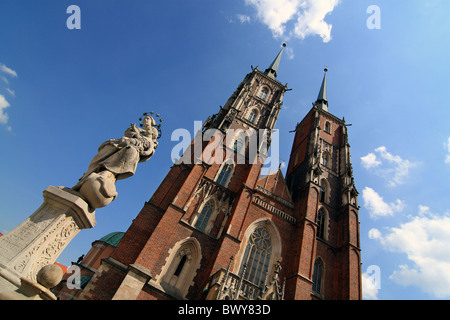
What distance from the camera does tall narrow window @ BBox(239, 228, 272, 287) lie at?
13613 mm

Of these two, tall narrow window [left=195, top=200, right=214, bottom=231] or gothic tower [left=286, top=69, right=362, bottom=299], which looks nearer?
tall narrow window [left=195, top=200, right=214, bottom=231]

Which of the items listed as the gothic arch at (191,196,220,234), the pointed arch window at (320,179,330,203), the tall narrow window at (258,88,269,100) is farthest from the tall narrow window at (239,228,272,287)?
the tall narrow window at (258,88,269,100)

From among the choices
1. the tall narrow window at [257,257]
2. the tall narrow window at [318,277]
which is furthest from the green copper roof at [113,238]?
the tall narrow window at [318,277]

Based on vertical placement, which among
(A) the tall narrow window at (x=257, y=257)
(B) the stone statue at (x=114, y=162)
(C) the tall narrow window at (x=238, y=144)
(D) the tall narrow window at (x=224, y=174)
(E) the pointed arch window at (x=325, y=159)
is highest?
(E) the pointed arch window at (x=325, y=159)

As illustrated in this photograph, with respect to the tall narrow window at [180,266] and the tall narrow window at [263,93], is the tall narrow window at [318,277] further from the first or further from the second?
the tall narrow window at [263,93]

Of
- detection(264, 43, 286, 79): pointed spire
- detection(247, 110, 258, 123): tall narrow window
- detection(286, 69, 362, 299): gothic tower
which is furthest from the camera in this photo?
detection(264, 43, 286, 79): pointed spire

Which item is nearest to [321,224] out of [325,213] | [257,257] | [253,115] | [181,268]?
[325,213]

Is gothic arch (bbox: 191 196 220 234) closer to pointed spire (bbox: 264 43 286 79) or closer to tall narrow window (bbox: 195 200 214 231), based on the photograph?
tall narrow window (bbox: 195 200 214 231)

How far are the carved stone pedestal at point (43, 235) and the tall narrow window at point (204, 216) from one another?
10.3 metres

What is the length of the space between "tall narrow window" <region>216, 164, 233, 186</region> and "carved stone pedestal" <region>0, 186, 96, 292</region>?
500 inches

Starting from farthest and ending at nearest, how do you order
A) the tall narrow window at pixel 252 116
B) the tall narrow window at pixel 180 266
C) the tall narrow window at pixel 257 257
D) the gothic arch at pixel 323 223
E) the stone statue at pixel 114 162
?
the tall narrow window at pixel 252 116
the gothic arch at pixel 323 223
the tall narrow window at pixel 257 257
the tall narrow window at pixel 180 266
the stone statue at pixel 114 162

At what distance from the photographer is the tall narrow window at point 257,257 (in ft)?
44.7
